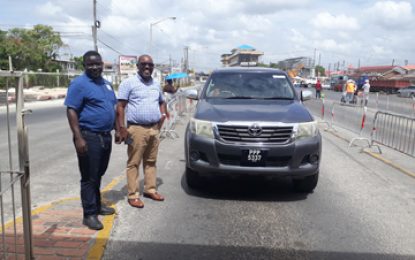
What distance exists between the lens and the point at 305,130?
512cm

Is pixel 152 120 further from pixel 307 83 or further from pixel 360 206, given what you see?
pixel 307 83

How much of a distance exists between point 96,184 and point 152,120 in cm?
106

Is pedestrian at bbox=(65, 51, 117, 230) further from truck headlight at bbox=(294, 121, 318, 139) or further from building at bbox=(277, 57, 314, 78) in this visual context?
building at bbox=(277, 57, 314, 78)

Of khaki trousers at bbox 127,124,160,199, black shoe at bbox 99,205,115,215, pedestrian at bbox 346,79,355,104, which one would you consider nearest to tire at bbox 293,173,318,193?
khaki trousers at bbox 127,124,160,199

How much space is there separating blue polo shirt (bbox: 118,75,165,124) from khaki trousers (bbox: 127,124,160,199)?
0.12m

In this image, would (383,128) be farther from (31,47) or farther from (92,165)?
(31,47)

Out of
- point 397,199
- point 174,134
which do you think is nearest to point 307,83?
point 174,134

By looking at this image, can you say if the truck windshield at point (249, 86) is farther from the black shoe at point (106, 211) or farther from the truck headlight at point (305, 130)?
the black shoe at point (106, 211)

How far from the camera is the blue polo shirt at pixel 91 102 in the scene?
13.0 feet

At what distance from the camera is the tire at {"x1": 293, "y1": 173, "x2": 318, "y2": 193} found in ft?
18.4

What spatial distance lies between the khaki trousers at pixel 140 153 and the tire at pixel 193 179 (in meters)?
0.59

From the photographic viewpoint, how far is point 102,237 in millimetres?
4023

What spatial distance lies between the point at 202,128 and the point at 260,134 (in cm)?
75

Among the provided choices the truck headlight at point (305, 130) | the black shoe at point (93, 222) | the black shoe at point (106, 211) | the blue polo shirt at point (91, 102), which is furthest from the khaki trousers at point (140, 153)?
the truck headlight at point (305, 130)
